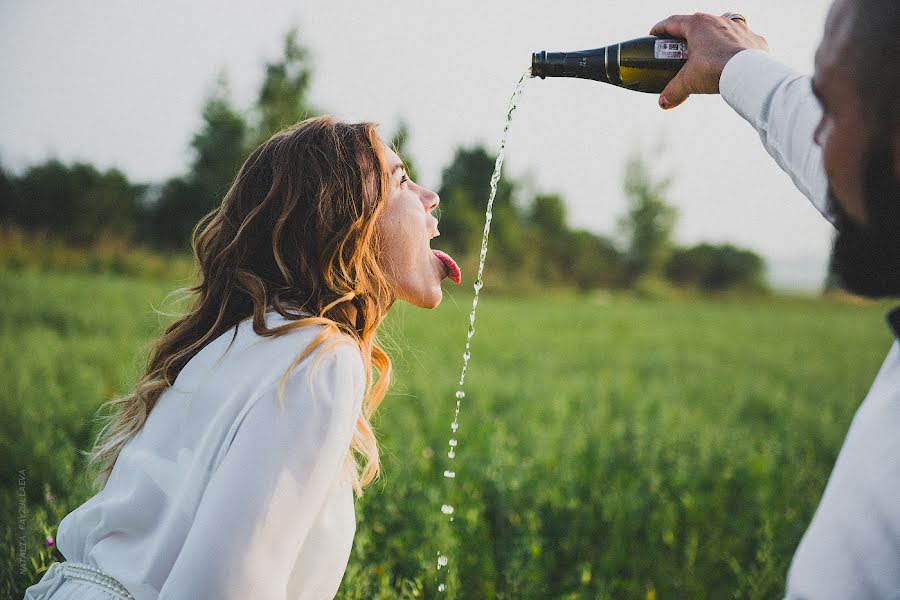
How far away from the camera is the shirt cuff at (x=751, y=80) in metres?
1.85

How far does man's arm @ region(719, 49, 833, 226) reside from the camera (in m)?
1.71

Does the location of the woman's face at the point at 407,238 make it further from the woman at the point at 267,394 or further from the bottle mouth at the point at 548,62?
the bottle mouth at the point at 548,62

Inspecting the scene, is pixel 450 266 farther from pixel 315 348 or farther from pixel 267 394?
pixel 267 394

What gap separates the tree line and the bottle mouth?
569 mm

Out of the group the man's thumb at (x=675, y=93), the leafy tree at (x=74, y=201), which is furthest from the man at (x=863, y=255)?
the leafy tree at (x=74, y=201)

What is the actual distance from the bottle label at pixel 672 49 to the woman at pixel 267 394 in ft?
3.00

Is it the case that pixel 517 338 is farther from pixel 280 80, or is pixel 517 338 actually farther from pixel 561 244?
pixel 561 244

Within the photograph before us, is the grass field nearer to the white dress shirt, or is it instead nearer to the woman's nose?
the woman's nose

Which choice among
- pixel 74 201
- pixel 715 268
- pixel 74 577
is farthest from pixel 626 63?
pixel 715 268

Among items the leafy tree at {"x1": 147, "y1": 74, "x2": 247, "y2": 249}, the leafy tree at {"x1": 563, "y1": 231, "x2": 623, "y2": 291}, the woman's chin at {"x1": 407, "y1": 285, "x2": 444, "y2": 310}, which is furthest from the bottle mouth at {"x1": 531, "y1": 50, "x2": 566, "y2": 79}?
the leafy tree at {"x1": 563, "y1": 231, "x2": 623, "y2": 291}

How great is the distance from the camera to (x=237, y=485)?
1.36 m

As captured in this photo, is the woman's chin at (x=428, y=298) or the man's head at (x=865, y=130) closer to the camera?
the man's head at (x=865, y=130)

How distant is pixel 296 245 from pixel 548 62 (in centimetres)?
118

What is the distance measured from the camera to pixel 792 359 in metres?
13.0
